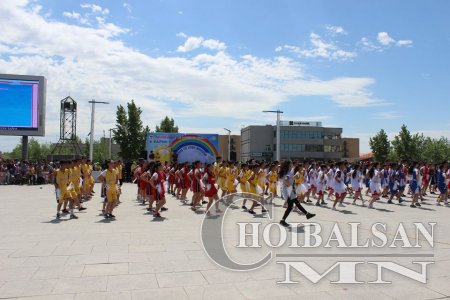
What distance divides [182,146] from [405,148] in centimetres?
4012

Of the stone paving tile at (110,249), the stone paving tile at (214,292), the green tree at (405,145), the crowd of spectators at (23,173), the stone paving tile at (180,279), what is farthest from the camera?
the green tree at (405,145)

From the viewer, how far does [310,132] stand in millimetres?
99188

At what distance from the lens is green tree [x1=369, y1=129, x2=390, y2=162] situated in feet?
208

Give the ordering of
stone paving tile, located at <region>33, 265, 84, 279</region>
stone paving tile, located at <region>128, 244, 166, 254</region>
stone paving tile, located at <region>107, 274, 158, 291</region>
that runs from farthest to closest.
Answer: stone paving tile, located at <region>128, 244, 166, 254</region>, stone paving tile, located at <region>33, 265, 84, 279</region>, stone paving tile, located at <region>107, 274, 158, 291</region>

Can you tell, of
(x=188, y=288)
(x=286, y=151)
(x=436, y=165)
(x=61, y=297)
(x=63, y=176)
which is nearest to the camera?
(x=61, y=297)

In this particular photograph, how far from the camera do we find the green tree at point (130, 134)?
1876 inches

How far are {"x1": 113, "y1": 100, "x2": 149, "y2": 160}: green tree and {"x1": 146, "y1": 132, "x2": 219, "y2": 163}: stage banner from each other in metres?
19.8

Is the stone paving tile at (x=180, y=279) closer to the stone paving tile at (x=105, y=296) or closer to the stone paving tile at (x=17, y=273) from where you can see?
the stone paving tile at (x=105, y=296)

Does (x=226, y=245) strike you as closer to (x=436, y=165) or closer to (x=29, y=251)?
(x=29, y=251)

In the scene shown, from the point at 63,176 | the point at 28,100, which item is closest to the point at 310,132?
the point at 28,100


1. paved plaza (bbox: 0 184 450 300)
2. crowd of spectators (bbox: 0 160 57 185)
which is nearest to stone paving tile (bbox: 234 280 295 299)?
paved plaza (bbox: 0 184 450 300)

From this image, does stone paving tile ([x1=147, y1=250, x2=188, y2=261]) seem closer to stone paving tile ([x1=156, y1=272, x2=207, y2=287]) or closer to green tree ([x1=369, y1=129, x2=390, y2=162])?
stone paving tile ([x1=156, y1=272, x2=207, y2=287])

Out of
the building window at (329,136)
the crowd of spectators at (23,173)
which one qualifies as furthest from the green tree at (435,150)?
the crowd of spectators at (23,173)

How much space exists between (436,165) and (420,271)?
16.1 meters
